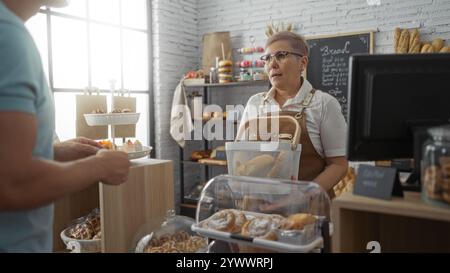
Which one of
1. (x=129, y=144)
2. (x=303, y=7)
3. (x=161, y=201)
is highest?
(x=303, y=7)

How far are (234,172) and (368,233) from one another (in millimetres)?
679

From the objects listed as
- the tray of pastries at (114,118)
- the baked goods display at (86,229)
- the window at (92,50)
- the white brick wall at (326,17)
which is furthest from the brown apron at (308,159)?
the white brick wall at (326,17)

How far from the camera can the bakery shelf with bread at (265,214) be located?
1.15m

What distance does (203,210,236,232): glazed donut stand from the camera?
1251mm

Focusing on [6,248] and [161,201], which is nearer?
[6,248]

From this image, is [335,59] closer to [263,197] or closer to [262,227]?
[263,197]

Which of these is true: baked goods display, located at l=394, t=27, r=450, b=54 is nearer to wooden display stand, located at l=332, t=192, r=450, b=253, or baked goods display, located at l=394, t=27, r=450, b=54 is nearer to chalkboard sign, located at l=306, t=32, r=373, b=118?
chalkboard sign, located at l=306, t=32, r=373, b=118

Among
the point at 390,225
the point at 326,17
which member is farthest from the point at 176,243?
the point at 326,17

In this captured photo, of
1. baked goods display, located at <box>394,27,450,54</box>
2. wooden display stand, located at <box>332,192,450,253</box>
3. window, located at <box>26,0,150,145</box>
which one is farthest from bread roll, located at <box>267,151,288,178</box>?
baked goods display, located at <box>394,27,450,54</box>

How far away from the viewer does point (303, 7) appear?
4.48 meters

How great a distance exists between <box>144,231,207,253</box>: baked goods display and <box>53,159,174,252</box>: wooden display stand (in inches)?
4.8

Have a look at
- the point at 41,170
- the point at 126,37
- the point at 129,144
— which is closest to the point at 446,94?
the point at 41,170

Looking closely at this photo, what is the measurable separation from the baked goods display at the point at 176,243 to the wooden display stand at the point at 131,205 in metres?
0.12

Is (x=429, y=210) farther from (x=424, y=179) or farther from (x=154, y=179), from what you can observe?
(x=154, y=179)
